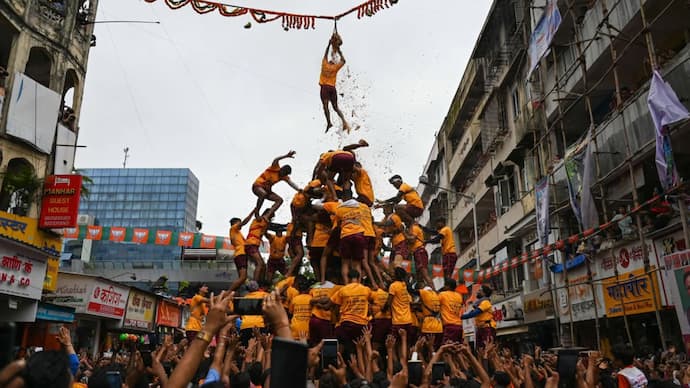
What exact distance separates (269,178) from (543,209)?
9.39 metres

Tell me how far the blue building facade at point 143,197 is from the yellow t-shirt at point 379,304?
293 feet

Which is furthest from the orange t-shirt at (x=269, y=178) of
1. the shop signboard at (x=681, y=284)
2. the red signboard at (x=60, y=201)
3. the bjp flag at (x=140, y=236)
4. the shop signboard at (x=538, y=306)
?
the bjp flag at (x=140, y=236)

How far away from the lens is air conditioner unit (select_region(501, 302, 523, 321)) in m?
23.8

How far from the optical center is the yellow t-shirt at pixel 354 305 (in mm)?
9984

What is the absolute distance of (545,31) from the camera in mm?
17609

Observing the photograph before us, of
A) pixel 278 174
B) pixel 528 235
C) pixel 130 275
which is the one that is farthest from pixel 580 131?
pixel 130 275

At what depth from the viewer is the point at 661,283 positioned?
13070 millimetres

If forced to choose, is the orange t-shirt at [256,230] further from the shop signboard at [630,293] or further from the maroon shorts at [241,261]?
the shop signboard at [630,293]

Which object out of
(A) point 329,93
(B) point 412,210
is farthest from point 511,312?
(A) point 329,93

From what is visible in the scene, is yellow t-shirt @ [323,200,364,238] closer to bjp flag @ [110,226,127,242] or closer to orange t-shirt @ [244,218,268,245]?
orange t-shirt @ [244,218,268,245]

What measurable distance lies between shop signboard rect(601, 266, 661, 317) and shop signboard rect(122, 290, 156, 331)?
750 inches

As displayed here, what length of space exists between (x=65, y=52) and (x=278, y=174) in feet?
35.4

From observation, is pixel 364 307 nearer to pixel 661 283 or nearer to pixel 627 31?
pixel 661 283

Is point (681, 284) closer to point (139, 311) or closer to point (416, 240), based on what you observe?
Result: point (416, 240)
